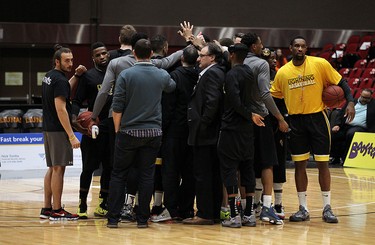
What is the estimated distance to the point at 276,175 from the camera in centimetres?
955

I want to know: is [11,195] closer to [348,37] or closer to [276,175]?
[276,175]

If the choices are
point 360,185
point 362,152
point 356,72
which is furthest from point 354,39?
point 360,185

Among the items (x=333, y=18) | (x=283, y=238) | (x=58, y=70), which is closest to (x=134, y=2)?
(x=333, y=18)

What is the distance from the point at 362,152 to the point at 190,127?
27.0 feet

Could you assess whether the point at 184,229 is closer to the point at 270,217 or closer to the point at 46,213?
the point at 270,217

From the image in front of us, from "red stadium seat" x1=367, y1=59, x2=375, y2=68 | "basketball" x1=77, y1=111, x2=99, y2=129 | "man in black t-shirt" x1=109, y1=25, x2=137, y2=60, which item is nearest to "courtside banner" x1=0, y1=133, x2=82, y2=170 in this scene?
"man in black t-shirt" x1=109, y1=25, x2=137, y2=60

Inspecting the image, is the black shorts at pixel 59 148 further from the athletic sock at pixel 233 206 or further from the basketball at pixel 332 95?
the basketball at pixel 332 95

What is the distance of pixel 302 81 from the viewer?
9266mm

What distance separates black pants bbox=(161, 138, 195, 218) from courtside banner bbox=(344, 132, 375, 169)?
7.62 m

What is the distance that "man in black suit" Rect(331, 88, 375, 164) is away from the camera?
1656 cm

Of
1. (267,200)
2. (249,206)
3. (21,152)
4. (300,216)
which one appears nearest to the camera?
(249,206)

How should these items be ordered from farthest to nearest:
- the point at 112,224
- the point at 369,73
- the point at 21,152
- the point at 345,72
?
1. the point at 345,72
2. the point at 369,73
3. the point at 21,152
4. the point at 112,224

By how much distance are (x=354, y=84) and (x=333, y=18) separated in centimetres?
462

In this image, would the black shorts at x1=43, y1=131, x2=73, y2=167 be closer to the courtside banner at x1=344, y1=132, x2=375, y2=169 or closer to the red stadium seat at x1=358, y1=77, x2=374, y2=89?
the courtside banner at x1=344, y1=132, x2=375, y2=169
